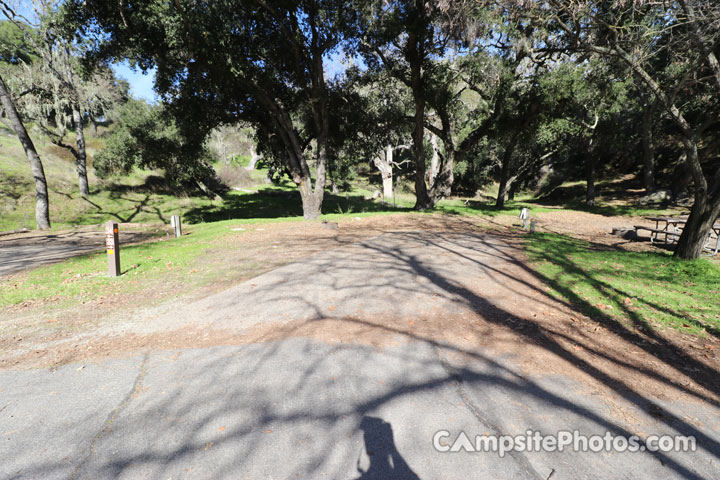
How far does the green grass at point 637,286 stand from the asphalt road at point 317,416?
246 cm

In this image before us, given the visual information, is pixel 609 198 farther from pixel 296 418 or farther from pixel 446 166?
pixel 296 418

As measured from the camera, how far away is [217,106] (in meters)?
16.9

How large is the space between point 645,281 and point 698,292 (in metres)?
0.78

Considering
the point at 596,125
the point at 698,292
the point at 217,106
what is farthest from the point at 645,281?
the point at 596,125

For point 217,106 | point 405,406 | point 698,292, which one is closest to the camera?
point 405,406

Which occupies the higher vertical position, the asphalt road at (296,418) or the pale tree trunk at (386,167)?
the pale tree trunk at (386,167)

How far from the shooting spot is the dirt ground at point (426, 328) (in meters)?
3.80

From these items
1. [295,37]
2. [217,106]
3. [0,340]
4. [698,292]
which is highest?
[295,37]

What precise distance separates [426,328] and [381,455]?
90.2 inches

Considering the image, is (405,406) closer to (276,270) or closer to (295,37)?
(276,270)

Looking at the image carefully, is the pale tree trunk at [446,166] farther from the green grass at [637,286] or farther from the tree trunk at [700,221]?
the tree trunk at [700,221]

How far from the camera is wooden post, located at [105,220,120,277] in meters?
6.94

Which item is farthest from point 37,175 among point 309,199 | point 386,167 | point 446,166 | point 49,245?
point 386,167

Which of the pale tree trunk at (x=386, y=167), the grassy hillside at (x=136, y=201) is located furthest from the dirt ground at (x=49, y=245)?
the pale tree trunk at (x=386, y=167)
